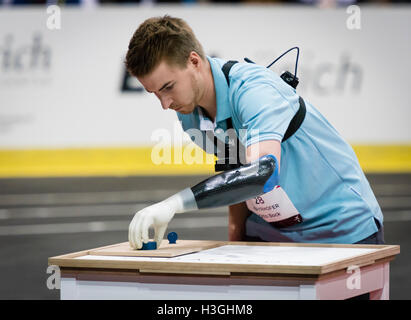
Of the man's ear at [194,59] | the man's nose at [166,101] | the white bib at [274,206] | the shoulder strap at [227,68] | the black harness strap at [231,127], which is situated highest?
the man's ear at [194,59]

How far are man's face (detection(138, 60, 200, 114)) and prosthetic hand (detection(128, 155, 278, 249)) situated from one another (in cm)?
41

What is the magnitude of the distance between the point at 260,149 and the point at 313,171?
394 millimetres

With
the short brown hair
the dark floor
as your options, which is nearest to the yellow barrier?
the dark floor

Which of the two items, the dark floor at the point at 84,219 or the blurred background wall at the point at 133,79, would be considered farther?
the blurred background wall at the point at 133,79

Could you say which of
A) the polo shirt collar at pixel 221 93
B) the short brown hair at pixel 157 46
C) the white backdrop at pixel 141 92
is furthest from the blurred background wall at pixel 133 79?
the short brown hair at pixel 157 46

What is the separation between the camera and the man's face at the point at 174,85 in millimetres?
2748

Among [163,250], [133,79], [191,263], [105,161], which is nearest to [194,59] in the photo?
[163,250]

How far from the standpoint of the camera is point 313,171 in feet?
9.57

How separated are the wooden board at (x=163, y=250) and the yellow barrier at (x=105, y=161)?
34.7 feet

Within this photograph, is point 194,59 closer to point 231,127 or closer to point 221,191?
point 231,127

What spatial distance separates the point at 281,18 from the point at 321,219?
11107 mm

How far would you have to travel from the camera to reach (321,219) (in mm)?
2975

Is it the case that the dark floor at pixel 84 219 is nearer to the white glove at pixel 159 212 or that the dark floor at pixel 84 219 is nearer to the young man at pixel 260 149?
the young man at pixel 260 149
